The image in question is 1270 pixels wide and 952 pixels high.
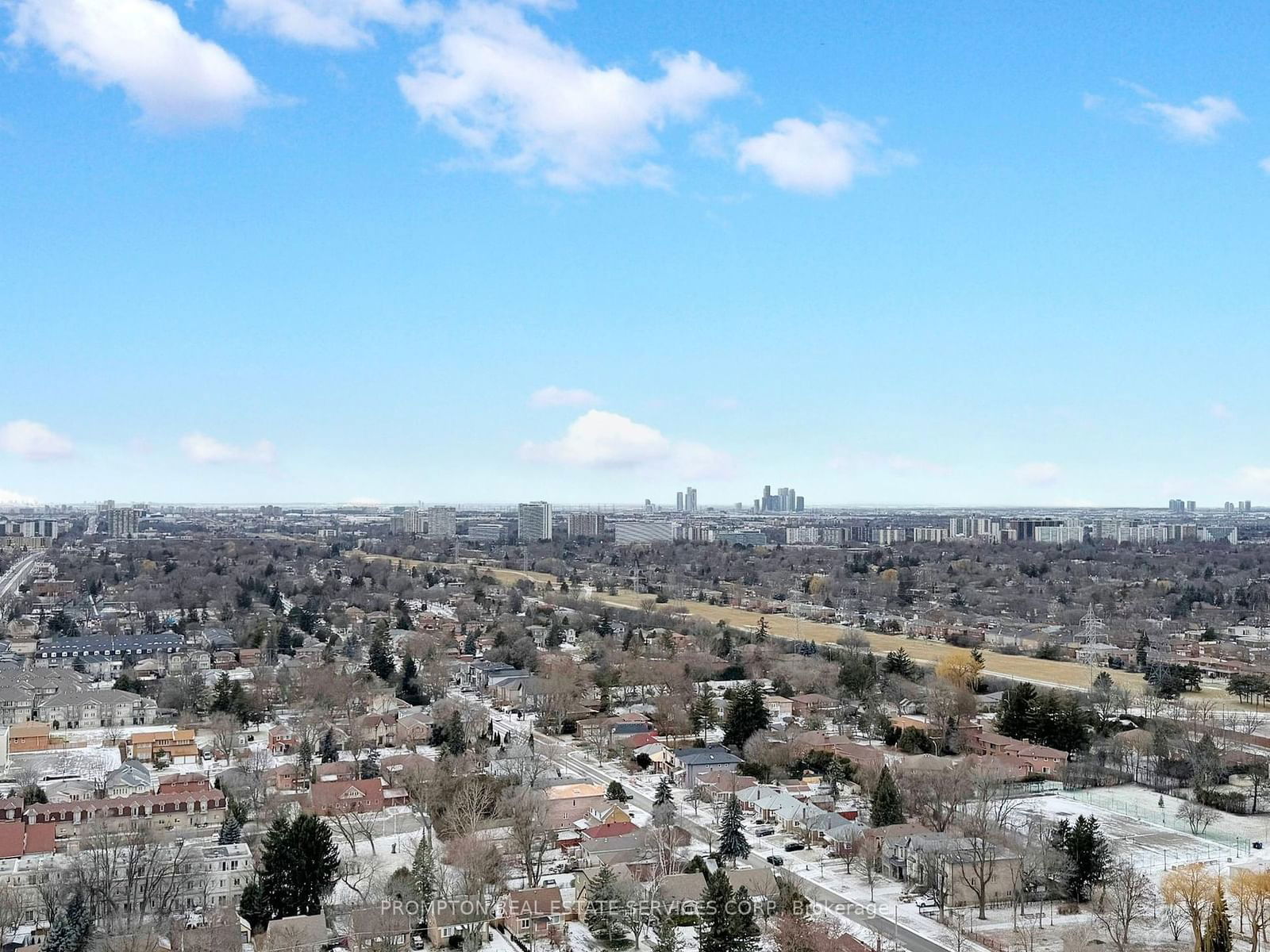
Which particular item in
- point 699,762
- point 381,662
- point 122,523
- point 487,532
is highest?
point 122,523

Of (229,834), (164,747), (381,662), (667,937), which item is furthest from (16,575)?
(667,937)

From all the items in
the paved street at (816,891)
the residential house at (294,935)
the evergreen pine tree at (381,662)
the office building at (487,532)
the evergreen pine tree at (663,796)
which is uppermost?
the office building at (487,532)

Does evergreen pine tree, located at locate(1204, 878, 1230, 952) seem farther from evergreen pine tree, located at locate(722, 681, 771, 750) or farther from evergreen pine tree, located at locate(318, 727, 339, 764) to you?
evergreen pine tree, located at locate(318, 727, 339, 764)

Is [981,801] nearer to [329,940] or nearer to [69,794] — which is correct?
[329,940]

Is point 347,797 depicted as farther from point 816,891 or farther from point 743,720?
point 743,720

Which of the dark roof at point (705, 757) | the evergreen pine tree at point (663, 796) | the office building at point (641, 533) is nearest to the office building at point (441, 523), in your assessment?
the office building at point (641, 533)

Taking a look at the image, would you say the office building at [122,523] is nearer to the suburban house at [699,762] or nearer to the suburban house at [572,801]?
the suburban house at [699,762]
